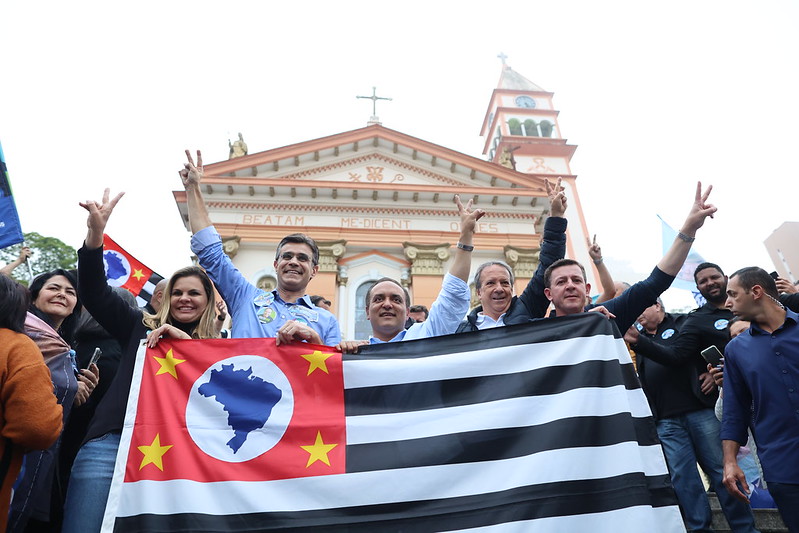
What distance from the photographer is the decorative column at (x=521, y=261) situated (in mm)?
17422

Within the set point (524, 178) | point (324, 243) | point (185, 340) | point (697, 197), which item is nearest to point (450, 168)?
point (524, 178)

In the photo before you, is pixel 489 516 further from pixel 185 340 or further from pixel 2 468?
pixel 2 468

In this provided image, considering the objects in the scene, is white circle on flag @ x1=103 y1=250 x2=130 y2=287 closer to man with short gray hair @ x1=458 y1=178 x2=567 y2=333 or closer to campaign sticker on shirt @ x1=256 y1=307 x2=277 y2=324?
campaign sticker on shirt @ x1=256 y1=307 x2=277 y2=324

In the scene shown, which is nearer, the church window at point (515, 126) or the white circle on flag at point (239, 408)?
the white circle on flag at point (239, 408)

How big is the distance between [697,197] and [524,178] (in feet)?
52.5

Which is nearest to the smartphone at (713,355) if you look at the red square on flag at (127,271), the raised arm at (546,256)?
the raised arm at (546,256)

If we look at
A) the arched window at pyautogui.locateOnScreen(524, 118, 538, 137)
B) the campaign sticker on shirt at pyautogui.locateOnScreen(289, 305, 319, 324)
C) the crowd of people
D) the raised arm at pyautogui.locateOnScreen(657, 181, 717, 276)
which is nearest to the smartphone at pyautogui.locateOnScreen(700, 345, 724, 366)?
the crowd of people

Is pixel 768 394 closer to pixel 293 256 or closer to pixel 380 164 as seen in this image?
pixel 293 256

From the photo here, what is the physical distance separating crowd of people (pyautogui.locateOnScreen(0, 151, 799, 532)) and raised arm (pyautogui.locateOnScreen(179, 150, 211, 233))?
0.04 ft

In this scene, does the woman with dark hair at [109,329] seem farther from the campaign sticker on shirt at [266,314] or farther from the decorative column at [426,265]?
the decorative column at [426,265]

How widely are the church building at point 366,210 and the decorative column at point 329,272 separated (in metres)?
0.04

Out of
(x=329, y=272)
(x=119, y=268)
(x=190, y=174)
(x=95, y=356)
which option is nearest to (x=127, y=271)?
(x=119, y=268)

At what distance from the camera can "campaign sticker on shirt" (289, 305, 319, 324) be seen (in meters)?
3.37

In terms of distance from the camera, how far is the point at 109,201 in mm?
3176
